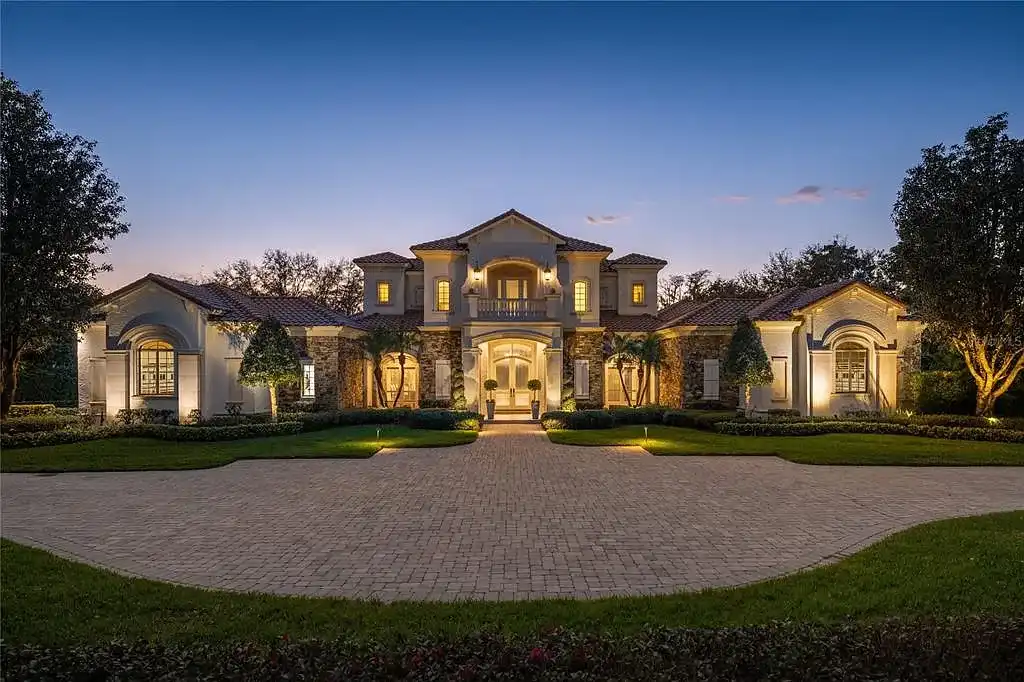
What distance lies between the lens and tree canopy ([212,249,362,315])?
47.2 m

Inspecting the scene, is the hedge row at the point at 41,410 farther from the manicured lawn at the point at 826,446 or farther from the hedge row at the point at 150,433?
the manicured lawn at the point at 826,446

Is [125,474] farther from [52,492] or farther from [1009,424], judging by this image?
[1009,424]

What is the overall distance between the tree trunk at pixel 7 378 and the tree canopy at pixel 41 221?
0.04 meters

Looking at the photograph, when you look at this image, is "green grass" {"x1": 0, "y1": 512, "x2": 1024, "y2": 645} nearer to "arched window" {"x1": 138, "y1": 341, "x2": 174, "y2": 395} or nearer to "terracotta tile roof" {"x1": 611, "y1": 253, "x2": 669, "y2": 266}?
"arched window" {"x1": 138, "y1": 341, "x2": 174, "y2": 395}

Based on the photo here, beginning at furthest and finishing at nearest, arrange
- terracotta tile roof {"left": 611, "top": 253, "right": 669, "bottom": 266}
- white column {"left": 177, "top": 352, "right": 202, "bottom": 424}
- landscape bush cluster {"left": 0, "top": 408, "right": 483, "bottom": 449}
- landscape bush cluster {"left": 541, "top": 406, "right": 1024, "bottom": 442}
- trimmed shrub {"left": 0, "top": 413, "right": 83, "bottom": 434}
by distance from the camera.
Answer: terracotta tile roof {"left": 611, "top": 253, "right": 669, "bottom": 266}
white column {"left": 177, "top": 352, "right": 202, "bottom": 424}
landscape bush cluster {"left": 541, "top": 406, "right": 1024, "bottom": 442}
trimmed shrub {"left": 0, "top": 413, "right": 83, "bottom": 434}
landscape bush cluster {"left": 0, "top": 408, "right": 483, "bottom": 449}

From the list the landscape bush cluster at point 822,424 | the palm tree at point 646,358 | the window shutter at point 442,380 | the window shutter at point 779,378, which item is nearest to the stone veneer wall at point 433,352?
the window shutter at point 442,380

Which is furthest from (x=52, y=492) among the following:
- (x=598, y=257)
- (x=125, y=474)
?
(x=598, y=257)

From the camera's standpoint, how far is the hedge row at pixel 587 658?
393 centimetres

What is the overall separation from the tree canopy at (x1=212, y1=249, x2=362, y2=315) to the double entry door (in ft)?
72.9

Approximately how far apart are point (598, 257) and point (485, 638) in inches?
976

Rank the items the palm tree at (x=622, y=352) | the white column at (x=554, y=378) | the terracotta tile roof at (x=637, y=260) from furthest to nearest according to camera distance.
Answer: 1. the terracotta tile roof at (x=637, y=260)
2. the palm tree at (x=622, y=352)
3. the white column at (x=554, y=378)

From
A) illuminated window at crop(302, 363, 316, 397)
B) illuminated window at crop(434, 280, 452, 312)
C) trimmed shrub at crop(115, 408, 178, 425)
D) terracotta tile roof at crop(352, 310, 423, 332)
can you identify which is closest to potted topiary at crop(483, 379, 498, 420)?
illuminated window at crop(434, 280, 452, 312)

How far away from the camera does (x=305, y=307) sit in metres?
26.9

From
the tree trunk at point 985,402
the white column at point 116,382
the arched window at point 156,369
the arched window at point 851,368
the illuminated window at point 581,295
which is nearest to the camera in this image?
the tree trunk at point 985,402
